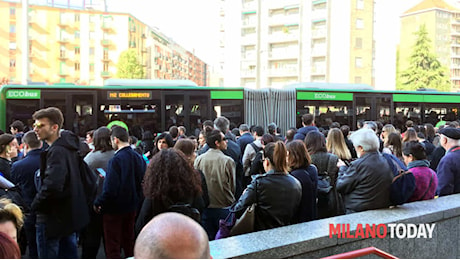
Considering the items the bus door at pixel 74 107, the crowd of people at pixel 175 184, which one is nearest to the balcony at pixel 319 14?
the bus door at pixel 74 107

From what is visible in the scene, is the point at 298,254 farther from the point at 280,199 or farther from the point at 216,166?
the point at 216,166

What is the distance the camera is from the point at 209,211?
577 centimetres

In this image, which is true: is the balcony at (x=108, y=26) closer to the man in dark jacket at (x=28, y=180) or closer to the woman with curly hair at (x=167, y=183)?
the man in dark jacket at (x=28, y=180)

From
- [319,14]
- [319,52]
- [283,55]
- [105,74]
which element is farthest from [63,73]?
[319,14]

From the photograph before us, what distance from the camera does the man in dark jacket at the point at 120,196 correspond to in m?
4.99

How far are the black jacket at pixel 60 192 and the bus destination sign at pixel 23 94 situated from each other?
11.2 meters

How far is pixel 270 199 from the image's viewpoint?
4238mm

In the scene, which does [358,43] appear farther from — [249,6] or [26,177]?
[26,177]

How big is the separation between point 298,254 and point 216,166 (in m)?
2.12

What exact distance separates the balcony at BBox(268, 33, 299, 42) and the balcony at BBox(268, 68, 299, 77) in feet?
15.2

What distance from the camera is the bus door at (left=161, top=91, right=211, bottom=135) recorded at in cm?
1541

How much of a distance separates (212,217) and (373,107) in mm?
14122

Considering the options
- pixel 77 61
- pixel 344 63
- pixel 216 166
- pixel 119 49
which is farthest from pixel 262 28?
pixel 216 166

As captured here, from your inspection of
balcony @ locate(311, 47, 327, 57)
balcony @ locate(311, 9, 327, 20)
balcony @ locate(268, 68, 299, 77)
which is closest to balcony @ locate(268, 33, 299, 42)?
balcony @ locate(311, 47, 327, 57)
